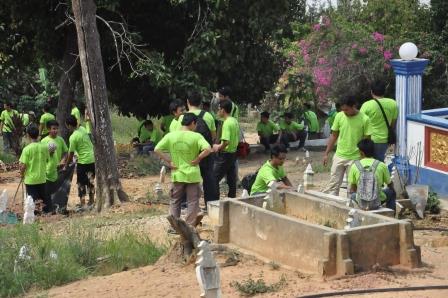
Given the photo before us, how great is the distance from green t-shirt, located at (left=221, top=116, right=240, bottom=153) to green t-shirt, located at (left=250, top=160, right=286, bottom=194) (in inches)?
47.2

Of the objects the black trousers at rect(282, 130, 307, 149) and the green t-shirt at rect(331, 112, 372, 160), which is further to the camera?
the black trousers at rect(282, 130, 307, 149)

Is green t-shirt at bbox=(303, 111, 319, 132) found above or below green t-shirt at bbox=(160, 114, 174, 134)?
below

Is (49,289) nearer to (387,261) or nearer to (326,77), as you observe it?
(387,261)

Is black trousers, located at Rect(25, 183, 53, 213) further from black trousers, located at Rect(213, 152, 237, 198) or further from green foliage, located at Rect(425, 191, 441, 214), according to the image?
green foliage, located at Rect(425, 191, 441, 214)

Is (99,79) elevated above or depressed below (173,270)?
above

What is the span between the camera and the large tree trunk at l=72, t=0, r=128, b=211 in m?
14.7

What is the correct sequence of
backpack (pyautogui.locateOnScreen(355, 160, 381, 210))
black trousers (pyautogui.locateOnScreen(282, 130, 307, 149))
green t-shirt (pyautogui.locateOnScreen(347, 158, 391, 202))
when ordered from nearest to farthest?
backpack (pyautogui.locateOnScreen(355, 160, 381, 210)), green t-shirt (pyautogui.locateOnScreen(347, 158, 391, 202)), black trousers (pyautogui.locateOnScreen(282, 130, 307, 149))

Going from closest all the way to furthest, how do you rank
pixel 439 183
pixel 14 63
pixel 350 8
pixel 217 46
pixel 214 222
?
pixel 214 222
pixel 439 183
pixel 217 46
pixel 14 63
pixel 350 8

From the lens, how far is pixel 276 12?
20.7 m

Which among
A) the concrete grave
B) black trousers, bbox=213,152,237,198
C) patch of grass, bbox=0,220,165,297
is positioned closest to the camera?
the concrete grave

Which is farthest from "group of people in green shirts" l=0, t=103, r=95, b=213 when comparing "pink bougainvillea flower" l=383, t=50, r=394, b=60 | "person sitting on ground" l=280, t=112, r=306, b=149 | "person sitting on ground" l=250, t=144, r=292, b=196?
"pink bougainvillea flower" l=383, t=50, r=394, b=60

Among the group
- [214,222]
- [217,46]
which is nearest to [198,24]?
[217,46]

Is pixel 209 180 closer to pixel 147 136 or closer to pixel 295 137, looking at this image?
pixel 147 136

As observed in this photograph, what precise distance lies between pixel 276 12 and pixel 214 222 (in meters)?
9.41
